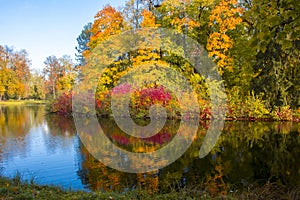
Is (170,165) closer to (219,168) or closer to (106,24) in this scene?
(219,168)

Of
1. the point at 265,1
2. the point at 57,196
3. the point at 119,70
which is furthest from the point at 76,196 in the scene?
the point at 119,70

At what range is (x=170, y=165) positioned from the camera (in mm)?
8789

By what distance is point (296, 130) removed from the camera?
49.3 feet

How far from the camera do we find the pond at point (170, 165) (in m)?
7.21

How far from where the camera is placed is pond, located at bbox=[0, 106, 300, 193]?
721cm

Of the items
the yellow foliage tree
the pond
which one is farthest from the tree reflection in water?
the yellow foliage tree

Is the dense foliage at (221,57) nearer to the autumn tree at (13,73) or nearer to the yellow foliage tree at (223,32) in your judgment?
the yellow foliage tree at (223,32)

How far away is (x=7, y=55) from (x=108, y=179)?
5244 centimetres

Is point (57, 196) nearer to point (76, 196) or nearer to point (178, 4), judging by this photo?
point (76, 196)

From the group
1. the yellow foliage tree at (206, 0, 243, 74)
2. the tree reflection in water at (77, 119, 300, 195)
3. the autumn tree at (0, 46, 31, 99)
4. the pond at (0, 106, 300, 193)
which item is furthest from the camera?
the autumn tree at (0, 46, 31, 99)

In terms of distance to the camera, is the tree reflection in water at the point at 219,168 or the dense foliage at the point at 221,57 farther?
the dense foliage at the point at 221,57

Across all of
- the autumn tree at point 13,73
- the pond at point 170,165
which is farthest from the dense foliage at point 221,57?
the autumn tree at point 13,73

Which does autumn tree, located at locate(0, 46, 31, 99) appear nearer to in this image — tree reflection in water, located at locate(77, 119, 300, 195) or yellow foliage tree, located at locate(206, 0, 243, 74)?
yellow foliage tree, located at locate(206, 0, 243, 74)

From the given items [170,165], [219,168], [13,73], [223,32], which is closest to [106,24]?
[223,32]
